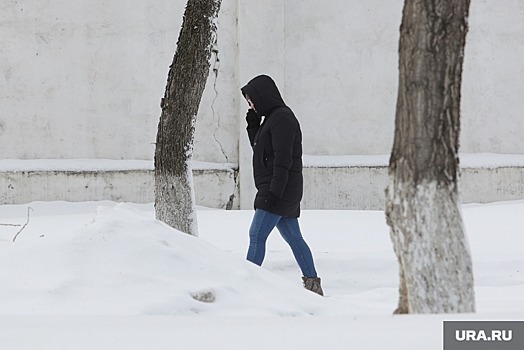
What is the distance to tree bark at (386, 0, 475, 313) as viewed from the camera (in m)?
3.75

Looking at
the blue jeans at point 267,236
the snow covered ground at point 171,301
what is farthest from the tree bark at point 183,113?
→ the snow covered ground at point 171,301

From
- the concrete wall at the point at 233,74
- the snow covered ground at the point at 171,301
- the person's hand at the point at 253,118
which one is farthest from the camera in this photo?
the concrete wall at the point at 233,74

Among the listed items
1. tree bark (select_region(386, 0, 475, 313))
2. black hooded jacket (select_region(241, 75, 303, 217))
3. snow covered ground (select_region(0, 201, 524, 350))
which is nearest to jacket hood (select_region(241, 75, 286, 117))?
black hooded jacket (select_region(241, 75, 303, 217))

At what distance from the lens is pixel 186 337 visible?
3203 millimetres

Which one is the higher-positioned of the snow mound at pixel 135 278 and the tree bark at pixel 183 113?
the tree bark at pixel 183 113

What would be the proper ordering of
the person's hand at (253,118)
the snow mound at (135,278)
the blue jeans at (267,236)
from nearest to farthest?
the snow mound at (135,278) → the blue jeans at (267,236) → the person's hand at (253,118)

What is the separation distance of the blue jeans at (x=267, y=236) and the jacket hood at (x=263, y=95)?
0.71 meters

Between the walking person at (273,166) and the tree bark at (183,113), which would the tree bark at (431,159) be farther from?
the tree bark at (183,113)

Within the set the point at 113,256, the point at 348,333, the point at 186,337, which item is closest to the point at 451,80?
the point at 348,333

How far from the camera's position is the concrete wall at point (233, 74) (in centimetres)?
1098

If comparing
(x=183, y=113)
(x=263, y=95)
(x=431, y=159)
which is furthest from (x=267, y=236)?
(x=431, y=159)

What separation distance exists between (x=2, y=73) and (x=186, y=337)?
27.8ft

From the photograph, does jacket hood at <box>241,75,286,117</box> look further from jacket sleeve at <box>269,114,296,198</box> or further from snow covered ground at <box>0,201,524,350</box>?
snow covered ground at <box>0,201,524,350</box>

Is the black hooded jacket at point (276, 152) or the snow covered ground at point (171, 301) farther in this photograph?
the black hooded jacket at point (276, 152)
